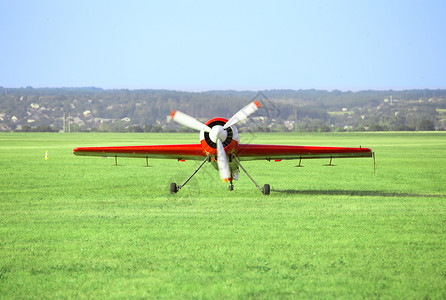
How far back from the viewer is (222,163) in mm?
18406

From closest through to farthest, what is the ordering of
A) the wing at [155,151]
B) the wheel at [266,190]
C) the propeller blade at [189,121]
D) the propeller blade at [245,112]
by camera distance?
the propeller blade at [245,112]
the propeller blade at [189,121]
the wheel at [266,190]
the wing at [155,151]

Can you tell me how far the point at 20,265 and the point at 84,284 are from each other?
1.71 meters

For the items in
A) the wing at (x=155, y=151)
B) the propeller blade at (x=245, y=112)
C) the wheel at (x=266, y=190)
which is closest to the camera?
the propeller blade at (x=245, y=112)

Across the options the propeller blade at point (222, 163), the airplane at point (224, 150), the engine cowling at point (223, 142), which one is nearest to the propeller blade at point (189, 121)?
the airplane at point (224, 150)

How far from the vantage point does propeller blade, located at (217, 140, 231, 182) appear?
711 inches

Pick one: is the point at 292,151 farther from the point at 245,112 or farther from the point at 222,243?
the point at 222,243

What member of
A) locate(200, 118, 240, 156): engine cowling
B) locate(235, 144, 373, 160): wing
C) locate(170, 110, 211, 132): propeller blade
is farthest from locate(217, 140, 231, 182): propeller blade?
locate(235, 144, 373, 160): wing

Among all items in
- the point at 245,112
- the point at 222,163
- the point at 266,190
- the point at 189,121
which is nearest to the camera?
the point at 222,163

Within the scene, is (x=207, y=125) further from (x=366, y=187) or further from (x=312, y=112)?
(x=312, y=112)

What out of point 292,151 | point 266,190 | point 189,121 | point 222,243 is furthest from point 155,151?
point 222,243

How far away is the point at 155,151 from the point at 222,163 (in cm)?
374

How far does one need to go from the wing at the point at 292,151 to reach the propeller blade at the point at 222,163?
128cm

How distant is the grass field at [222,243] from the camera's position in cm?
856

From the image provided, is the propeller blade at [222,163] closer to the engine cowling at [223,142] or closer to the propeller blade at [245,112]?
the engine cowling at [223,142]
